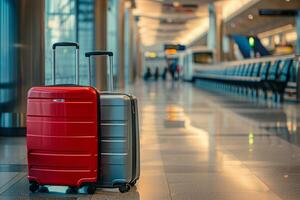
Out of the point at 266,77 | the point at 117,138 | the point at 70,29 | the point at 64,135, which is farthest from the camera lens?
the point at 266,77

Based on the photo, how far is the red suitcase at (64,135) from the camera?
5191mm

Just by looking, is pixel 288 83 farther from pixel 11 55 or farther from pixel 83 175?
pixel 83 175

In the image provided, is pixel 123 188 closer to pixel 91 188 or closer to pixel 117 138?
pixel 91 188

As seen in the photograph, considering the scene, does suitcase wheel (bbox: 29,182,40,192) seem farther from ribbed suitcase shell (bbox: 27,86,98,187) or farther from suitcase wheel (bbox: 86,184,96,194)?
suitcase wheel (bbox: 86,184,96,194)

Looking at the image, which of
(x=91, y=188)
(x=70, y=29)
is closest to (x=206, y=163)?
(x=91, y=188)

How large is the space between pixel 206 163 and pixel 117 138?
192cm

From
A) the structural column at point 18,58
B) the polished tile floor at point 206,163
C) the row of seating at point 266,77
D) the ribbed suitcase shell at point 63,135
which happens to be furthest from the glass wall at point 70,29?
the ribbed suitcase shell at point 63,135

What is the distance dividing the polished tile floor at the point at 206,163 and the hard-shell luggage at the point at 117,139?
130 mm

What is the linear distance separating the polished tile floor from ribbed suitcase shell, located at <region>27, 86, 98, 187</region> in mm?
194

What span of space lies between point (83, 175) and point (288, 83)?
14.8 metres

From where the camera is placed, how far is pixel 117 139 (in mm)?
5395

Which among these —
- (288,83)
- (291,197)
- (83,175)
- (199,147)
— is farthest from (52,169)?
(288,83)

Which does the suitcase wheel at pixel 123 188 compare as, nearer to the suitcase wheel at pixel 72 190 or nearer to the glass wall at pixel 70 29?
the suitcase wheel at pixel 72 190

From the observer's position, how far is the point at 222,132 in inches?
413
